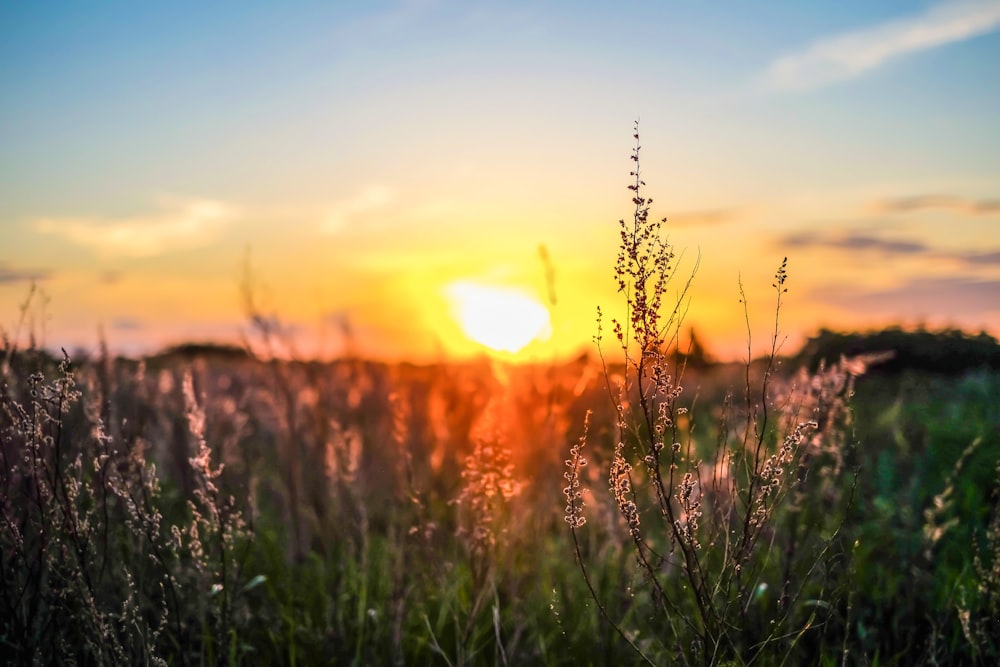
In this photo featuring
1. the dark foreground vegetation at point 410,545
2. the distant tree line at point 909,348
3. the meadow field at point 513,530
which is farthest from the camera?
the distant tree line at point 909,348

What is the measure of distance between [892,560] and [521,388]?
2.79 m

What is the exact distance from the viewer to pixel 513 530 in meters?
4.05

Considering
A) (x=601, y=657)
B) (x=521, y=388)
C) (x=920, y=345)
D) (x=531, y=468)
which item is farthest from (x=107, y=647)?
(x=920, y=345)

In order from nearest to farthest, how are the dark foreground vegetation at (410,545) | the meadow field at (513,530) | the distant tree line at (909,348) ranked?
the meadow field at (513,530), the dark foreground vegetation at (410,545), the distant tree line at (909,348)

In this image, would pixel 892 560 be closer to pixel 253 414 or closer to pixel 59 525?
pixel 59 525

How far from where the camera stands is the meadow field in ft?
8.90

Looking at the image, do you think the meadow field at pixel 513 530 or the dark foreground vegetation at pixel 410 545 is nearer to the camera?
the meadow field at pixel 513 530

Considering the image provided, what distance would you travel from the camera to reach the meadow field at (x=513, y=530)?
2713 millimetres

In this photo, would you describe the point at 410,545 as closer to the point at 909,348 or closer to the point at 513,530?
the point at 513,530

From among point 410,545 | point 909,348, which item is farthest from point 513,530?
point 909,348

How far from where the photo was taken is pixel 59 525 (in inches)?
138

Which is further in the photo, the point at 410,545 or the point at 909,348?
the point at 909,348

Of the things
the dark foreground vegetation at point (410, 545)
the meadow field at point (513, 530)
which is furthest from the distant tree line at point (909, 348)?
the dark foreground vegetation at point (410, 545)

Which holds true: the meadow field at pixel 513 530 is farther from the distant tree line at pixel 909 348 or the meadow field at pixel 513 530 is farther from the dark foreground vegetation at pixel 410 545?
the distant tree line at pixel 909 348
